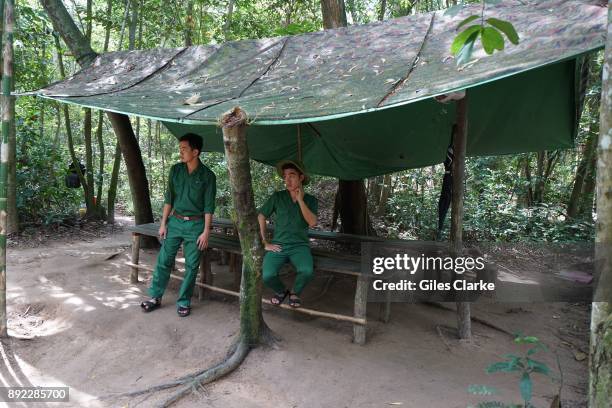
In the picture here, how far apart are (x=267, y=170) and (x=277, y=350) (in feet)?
20.1

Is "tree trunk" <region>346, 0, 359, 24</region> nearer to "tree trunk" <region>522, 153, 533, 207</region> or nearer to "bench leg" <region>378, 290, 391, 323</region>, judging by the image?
"tree trunk" <region>522, 153, 533, 207</region>

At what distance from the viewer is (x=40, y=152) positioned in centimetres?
724

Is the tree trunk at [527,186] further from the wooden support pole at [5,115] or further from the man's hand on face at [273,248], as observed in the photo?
the wooden support pole at [5,115]

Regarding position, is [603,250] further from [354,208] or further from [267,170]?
[267,170]

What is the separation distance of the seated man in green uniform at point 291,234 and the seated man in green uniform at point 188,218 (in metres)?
0.60

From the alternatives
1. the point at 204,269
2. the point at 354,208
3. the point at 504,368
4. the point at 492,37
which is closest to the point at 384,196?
the point at 354,208

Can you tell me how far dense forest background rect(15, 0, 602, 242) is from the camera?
6996 mm

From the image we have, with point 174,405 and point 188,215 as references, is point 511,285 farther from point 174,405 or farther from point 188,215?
point 174,405

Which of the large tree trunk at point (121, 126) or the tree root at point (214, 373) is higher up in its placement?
the large tree trunk at point (121, 126)

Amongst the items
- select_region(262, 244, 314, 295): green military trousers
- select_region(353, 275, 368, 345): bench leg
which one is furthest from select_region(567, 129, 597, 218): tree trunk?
select_region(262, 244, 314, 295): green military trousers

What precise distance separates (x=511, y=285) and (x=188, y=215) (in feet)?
13.0

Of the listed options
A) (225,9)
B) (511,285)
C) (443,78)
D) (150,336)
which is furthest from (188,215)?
(225,9)

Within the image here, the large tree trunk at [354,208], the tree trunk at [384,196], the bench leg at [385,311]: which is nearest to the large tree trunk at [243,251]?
the bench leg at [385,311]

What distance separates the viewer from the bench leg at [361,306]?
3365mm
